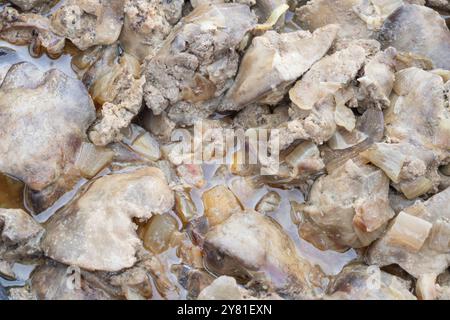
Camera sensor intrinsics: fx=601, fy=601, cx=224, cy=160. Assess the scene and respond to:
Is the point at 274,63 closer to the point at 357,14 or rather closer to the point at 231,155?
the point at 231,155

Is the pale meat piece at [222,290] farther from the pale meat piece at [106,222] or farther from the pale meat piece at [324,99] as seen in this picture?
the pale meat piece at [324,99]

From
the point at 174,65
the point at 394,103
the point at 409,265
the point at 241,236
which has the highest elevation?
the point at 174,65

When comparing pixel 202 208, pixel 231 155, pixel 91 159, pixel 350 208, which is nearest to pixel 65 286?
pixel 91 159

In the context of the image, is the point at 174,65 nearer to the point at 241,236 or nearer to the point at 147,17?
the point at 147,17

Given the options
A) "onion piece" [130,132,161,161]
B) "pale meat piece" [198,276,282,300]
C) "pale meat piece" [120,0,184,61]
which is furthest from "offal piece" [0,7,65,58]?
"pale meat piece" [198,276,282,300]

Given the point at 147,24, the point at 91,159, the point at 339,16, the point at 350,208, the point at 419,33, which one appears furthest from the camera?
the point at 339,16

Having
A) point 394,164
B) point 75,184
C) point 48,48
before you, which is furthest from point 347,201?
point 48,48
